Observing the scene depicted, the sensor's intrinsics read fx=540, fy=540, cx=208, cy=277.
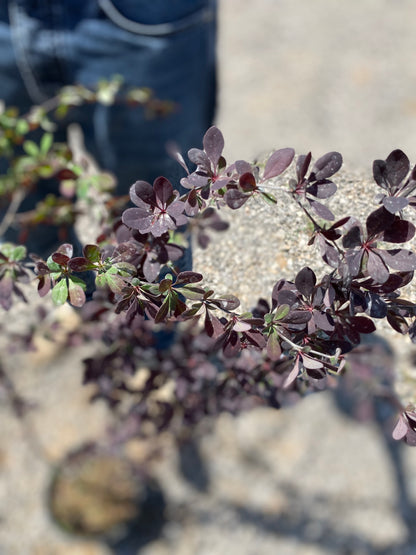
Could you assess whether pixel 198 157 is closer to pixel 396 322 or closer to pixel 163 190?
pixel 163 190

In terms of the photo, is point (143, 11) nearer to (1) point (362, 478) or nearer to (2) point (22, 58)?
(2) point (22, 58)

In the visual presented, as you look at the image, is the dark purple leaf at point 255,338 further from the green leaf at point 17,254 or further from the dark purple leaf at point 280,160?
the green leaf at point 17,254

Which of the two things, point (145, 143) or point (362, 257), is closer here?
point (362, 257)

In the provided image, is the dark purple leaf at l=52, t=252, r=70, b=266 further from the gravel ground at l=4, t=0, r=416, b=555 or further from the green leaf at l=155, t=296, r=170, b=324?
the gravel ground at l=4, t=0, r=416, b=555

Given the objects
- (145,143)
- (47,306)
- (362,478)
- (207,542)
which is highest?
(145,143)

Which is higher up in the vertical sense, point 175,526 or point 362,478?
point 362,478

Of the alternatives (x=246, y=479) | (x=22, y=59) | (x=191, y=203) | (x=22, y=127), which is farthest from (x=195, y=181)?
(x=246, y=479)

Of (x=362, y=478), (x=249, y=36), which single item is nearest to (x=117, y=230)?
(x=362, y=478)
